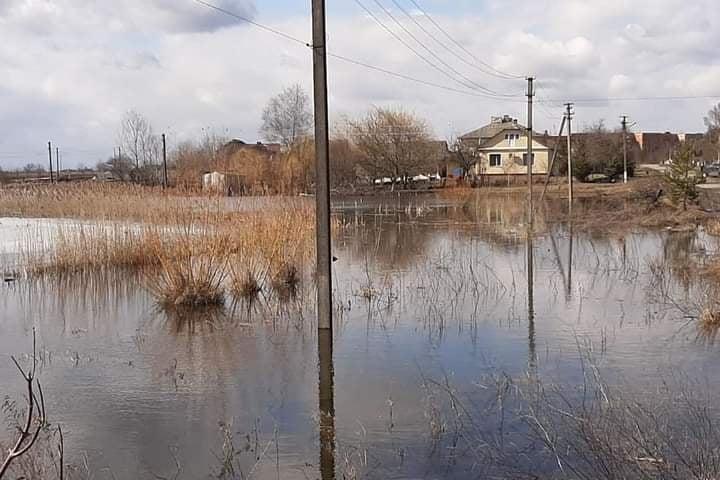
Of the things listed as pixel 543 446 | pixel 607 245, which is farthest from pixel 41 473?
pixel 607 245

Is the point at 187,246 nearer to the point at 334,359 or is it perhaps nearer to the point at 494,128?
the point at 334,359

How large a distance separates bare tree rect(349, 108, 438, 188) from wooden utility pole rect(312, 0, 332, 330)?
48256 mm

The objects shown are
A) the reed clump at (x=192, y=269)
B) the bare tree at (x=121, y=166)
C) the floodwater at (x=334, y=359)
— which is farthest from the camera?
the bare tree at (x=121, y=166)

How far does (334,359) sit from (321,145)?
95.4 inches

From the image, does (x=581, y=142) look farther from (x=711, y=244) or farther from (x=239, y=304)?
(x=239, y=304)

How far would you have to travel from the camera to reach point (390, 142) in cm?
5709

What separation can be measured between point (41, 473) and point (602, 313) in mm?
7719

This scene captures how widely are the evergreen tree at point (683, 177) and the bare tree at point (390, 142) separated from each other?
29275 millimetres

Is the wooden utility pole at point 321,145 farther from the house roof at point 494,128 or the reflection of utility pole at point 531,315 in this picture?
the house roof at point 494,128

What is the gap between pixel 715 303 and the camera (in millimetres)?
9844

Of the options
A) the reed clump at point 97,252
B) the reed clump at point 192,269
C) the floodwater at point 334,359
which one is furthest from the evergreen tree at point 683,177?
the reed clump at point 192,269

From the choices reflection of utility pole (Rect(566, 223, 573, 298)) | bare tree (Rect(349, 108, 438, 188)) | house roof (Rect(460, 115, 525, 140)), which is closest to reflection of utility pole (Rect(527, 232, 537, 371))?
reflection of utility pole (Rect(566, 223, 573, 298))

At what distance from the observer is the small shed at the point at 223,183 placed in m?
11.9

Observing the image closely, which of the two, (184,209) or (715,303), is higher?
(184,209)
